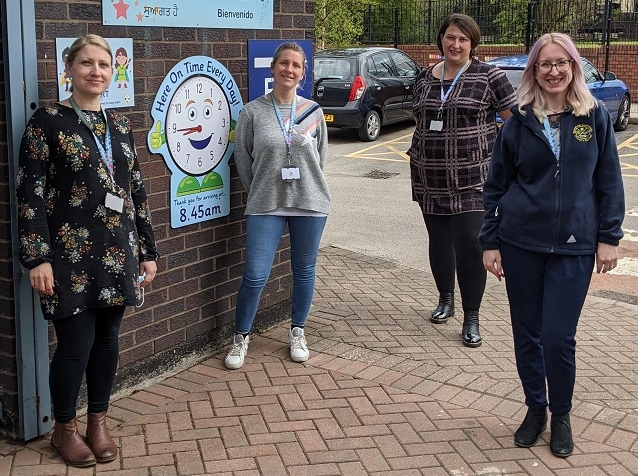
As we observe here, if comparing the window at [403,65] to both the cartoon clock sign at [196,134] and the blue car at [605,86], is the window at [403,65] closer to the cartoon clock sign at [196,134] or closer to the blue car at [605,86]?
the blue car at [605,86]

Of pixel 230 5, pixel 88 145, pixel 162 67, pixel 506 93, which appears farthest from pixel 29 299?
pixel 506 93

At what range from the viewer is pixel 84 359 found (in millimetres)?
3775

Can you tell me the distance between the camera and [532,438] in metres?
4.13

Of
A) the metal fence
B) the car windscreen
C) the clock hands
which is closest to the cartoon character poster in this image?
the clock hands

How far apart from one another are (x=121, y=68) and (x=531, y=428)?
2601 mm

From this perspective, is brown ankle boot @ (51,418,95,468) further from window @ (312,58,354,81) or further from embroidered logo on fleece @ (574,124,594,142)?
window @ (312,58,354,81)

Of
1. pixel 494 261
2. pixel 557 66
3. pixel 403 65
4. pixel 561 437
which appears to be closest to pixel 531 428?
pixel 561 437

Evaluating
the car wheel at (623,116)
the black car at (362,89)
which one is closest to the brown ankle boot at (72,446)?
the black car at (362,89)

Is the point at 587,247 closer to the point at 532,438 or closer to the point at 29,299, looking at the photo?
the point at 532,438

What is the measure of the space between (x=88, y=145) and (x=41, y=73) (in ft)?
1.60

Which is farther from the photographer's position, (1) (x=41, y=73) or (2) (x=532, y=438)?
(2) (x=532, y=438)

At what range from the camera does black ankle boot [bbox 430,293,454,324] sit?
598cm

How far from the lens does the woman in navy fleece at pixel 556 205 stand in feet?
12.6

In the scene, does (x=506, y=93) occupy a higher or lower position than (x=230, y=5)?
lower
